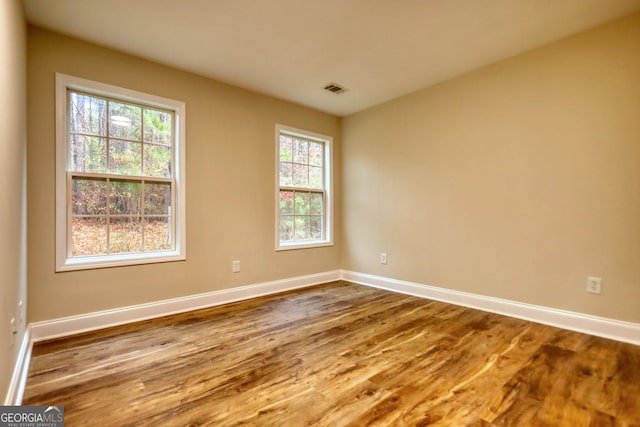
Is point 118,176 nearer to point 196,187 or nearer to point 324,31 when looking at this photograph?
point 196,187

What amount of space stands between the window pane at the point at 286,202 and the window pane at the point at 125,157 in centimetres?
166

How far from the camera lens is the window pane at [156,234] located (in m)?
2.94

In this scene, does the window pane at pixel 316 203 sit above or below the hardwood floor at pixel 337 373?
above

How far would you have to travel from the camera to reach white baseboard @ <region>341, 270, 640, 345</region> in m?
2.37

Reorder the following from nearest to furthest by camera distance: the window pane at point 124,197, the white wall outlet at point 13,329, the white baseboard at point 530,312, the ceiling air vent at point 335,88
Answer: the white wall outlet at point 13,329 < the white baseboard at point 530,312 < the window pane at point 124,197 < the ceiling air vent at point 335,88

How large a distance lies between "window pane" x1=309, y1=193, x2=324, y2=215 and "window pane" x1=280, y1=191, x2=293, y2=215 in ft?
1.16

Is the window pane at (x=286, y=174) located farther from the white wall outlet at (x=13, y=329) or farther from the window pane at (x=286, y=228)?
the white wall outlet at (x=13, y=329)

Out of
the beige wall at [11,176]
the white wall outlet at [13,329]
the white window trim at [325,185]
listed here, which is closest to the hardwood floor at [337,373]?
the white wall outlet at [13,329]

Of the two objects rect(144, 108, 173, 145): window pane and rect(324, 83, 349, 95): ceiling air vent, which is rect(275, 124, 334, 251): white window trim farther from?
rect(144, 108, 173, 145): window pane

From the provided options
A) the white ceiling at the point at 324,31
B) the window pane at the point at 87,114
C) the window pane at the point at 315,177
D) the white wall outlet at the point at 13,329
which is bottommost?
the white wall outlet at the point at 13,329

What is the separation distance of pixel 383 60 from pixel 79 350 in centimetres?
349

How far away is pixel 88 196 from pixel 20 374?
4.66 feet

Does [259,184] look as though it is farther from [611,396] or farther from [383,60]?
[611,396]

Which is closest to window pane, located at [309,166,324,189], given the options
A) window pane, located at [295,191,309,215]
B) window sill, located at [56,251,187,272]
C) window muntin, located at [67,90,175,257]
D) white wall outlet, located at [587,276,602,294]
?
window pane, located at [295,191,309,215]
